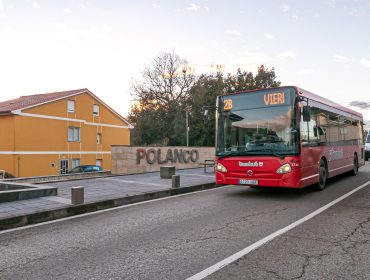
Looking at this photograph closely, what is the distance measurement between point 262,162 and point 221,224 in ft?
9.70

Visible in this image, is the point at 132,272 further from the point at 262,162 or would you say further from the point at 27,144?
the point at 27,144

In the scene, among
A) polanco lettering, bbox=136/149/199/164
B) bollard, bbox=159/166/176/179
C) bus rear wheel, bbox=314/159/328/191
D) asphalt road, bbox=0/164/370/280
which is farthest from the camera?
polanco lettering, bbox=136/149/199/164

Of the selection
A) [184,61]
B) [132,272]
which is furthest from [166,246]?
[184,61]

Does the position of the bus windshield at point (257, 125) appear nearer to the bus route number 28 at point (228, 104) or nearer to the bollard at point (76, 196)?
the bus route number 28 at point (228, 104)

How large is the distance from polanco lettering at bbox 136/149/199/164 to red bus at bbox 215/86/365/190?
11022mm

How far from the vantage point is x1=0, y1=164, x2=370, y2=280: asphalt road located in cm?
380

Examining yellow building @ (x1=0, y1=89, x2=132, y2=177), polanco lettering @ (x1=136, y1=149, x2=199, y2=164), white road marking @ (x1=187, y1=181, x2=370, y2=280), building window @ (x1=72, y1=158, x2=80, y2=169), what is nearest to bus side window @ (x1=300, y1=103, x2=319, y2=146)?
white road marking @ (x1=187, y1=181, x2=370, y2=280)

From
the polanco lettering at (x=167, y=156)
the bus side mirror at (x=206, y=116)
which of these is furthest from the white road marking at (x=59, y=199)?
the polanco lettering at (x=167, y=156)

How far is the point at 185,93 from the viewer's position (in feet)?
163

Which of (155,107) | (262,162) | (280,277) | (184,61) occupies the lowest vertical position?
(280,277)

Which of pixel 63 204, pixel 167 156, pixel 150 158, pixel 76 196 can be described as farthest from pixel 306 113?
pixel 167 156

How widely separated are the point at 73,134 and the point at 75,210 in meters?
32.3

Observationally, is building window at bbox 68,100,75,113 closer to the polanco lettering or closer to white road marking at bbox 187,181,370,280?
the polanco lettering

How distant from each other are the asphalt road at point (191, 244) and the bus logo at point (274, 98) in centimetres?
262
